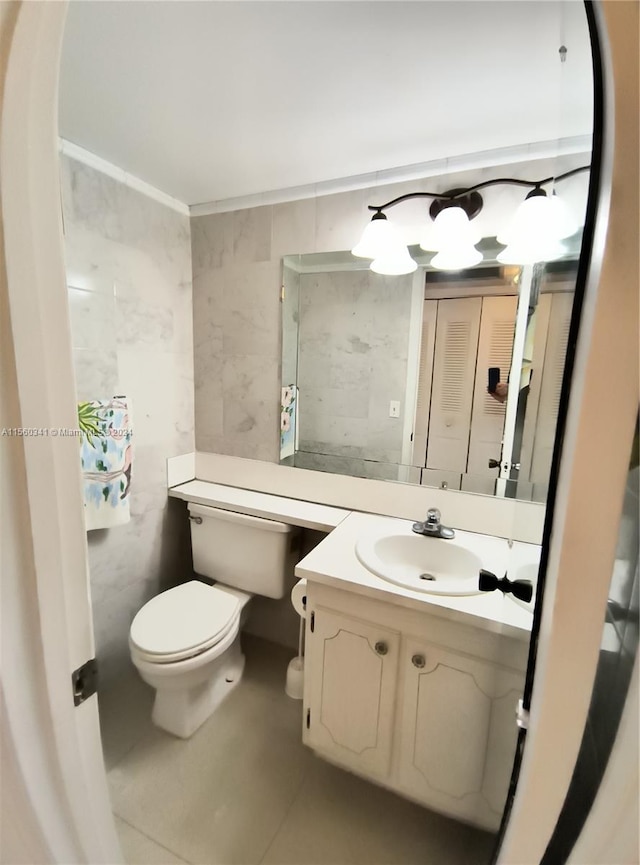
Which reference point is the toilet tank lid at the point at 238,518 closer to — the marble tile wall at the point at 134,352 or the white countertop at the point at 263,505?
the white countertop at the point at 263,505

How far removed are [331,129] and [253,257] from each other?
24.9 inches

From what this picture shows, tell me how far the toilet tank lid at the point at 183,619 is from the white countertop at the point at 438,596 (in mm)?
568

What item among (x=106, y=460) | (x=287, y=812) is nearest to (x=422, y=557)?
(x=287, y=812)

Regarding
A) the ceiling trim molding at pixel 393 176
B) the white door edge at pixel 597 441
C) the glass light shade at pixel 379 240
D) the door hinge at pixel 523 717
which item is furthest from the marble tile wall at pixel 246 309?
the white door edge at pixel 597 441

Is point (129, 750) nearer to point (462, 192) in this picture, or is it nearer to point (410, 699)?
point (410, 699)

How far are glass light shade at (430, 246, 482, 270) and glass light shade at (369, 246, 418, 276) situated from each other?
0.31 feet

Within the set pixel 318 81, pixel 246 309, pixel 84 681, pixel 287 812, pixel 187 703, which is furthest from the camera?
pixel 246 309

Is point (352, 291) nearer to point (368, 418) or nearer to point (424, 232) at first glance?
point (424, 232)

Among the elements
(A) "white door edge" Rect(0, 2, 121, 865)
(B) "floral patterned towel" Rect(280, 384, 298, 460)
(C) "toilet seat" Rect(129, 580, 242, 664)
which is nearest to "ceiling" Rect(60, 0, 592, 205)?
(A) "white door edge" Rect(0, 2, 121, 865)

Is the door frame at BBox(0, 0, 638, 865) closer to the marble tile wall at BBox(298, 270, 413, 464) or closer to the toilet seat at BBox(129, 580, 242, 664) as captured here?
the toilet seat at BBox(129, 580, 242, 664)

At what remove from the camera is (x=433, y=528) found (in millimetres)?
1332

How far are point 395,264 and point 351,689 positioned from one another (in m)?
1.49

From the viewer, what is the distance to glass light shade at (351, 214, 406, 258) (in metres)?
1.32

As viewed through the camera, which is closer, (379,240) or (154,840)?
(154,840)
